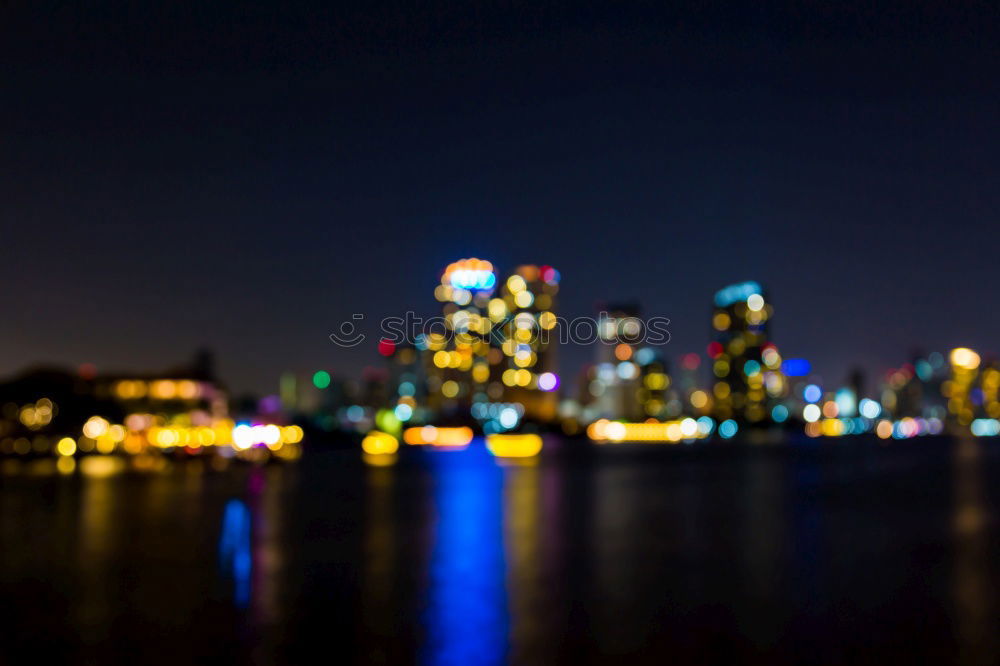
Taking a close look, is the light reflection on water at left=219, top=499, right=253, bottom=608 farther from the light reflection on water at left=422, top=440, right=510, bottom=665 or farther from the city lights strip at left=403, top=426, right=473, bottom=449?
the city lights strip at left=403, top=426, right=473, bottom=449

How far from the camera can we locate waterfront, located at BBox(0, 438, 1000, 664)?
9.80 m

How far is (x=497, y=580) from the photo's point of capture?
547 inches

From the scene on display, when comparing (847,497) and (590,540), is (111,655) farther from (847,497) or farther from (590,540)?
(847,497)

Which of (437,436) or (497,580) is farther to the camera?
(437,436)

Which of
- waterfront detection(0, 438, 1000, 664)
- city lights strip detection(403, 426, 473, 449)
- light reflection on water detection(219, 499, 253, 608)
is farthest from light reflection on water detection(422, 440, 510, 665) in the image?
city lights strip detection(403, 426, 473, 449)

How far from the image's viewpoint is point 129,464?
59.5m

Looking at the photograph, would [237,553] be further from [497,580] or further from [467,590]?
[467,590]

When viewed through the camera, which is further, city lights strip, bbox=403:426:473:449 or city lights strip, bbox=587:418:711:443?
city lights strip, bbox=587:418:711:443

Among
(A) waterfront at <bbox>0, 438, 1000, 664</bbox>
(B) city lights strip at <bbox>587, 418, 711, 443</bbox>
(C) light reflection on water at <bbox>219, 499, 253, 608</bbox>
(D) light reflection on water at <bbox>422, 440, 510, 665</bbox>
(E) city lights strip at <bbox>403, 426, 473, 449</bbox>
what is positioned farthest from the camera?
(B) city lights strip at <bbox>587, 418, 711, 443</bbox>

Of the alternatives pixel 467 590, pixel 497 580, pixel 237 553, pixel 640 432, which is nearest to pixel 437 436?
pixel 640 432

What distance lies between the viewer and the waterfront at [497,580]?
980 cm

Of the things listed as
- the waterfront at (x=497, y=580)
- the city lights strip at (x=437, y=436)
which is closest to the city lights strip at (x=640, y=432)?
the city lights strip at (x=437, y=436)

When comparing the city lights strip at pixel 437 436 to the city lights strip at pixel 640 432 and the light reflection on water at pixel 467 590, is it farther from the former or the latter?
the light reflection on water at pixel 467 590

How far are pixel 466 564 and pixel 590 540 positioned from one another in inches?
173
